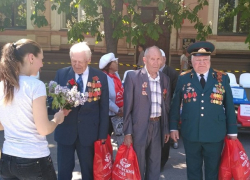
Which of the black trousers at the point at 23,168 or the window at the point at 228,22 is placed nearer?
the black trousers at the point at 23,168

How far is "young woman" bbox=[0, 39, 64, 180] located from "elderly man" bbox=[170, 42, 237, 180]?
4.90 ft

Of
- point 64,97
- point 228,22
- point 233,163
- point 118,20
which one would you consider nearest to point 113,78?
point 64,97

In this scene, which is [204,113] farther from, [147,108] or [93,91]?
Result: [93,91]

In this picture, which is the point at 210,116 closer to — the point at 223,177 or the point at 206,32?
the point at 223,177

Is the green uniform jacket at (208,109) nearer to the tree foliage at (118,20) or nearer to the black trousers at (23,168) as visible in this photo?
the black trousers at (23,168)

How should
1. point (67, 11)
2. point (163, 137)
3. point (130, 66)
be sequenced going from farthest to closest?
point (130, 66)
point (67, 11)
point (163, 137)

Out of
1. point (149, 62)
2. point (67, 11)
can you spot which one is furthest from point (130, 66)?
point (149, 62)

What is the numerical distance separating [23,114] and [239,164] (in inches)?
84.2

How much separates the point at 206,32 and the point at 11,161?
6777 millimetres

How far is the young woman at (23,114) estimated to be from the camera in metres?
2.19

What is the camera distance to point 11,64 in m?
2.20

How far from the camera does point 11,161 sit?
2.27 m

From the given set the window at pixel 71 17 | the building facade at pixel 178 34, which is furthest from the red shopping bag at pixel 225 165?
the building facade at pixel 178 34

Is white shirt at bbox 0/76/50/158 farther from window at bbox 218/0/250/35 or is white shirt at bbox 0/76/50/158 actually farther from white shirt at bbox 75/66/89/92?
window at bbox 218/0/250/35
